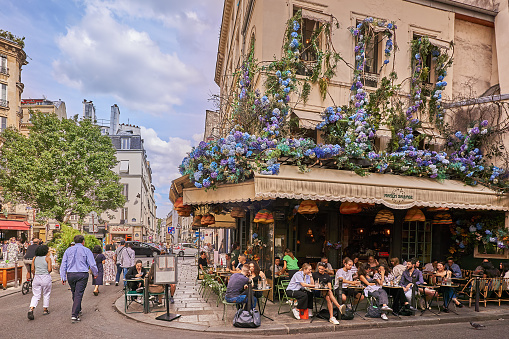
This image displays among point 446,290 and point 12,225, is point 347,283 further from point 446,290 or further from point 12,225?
point 12,225

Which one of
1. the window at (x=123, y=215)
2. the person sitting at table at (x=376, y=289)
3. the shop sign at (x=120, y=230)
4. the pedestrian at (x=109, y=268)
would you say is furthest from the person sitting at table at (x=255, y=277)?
the window at (x=123, y=215)

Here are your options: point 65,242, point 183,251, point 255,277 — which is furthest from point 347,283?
point 183,251

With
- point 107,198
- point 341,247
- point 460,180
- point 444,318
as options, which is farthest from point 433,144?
point 107,198

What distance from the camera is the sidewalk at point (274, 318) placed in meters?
7.58

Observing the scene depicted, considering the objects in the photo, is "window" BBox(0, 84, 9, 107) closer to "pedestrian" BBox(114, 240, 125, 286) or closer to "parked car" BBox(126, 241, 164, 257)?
"parked car" BBox(126, 241, 164, 257)

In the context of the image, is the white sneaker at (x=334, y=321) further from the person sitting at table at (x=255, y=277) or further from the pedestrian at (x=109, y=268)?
the pedestrian at (x=109, y=268)

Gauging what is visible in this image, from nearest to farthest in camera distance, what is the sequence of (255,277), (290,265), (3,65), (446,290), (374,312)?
(255,277)
(374,312)
(446,290)
(290,265)
(3,65)

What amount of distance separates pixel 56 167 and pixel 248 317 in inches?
905

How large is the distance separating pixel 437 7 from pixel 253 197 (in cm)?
1059

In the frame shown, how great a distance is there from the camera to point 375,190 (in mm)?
10320

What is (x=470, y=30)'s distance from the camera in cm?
1478

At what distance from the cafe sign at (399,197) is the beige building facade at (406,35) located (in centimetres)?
311

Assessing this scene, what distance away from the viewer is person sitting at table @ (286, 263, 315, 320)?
27.2ft

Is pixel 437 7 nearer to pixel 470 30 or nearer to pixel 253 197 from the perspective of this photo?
pixel 470 30
